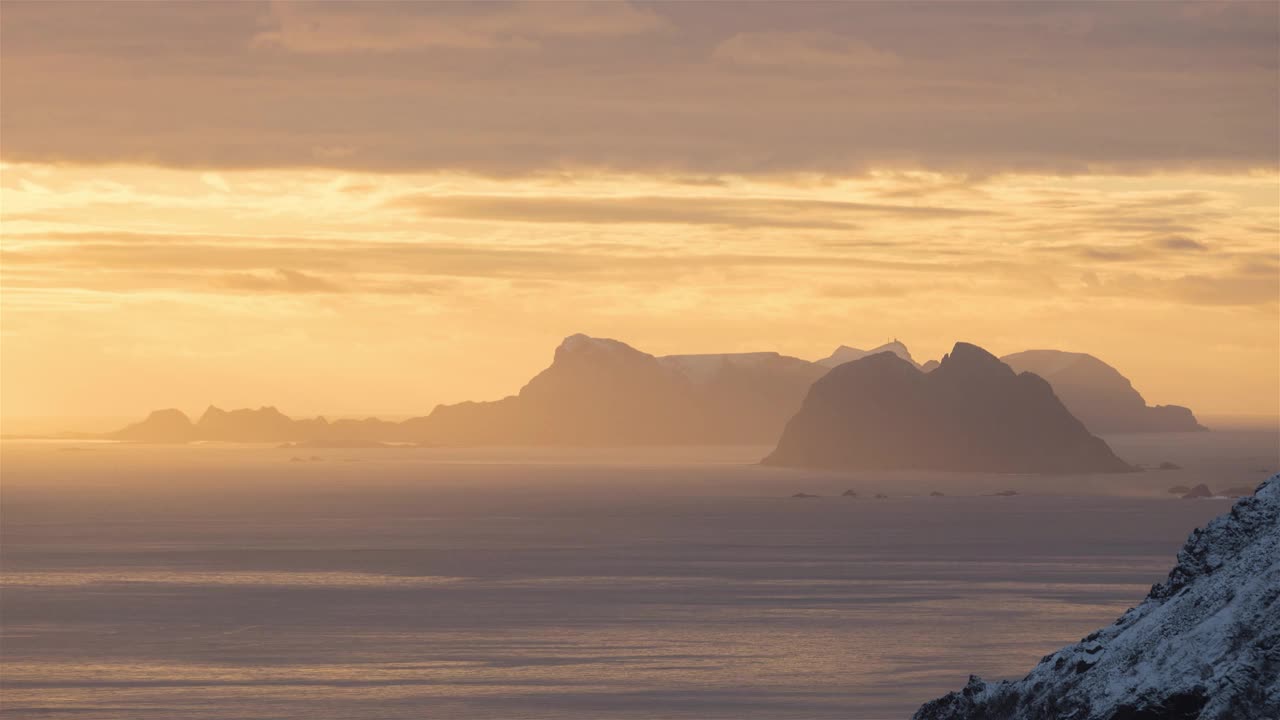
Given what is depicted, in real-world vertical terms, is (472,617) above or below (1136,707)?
below

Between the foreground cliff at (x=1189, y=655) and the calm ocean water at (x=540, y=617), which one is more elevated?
the foreground cliff at (x=1189, y=655)

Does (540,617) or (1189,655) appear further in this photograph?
(540,617)

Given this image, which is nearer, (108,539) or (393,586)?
(393,586)

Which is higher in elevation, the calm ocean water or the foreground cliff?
the foreground cliff

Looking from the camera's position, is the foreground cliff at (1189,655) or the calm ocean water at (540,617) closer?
the foreground cliff at (1189,655)

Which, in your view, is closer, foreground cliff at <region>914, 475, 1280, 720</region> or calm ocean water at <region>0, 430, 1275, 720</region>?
foreground cliff at <region>914, 475, 1280, 720</region>

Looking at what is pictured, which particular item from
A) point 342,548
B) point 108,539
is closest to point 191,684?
point 342,548

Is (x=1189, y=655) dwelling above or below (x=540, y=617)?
above

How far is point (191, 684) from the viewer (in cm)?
6944

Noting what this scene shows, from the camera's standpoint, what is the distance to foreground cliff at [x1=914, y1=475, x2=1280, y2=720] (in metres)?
12.6

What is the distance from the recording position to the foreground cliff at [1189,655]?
496 inches

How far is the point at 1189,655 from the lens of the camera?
13.3 metres

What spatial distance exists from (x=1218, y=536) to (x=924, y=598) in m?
93.8

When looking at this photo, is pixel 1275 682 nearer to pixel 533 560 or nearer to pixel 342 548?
pixel 533 560
